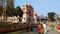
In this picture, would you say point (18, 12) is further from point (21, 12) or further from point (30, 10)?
point (30, 10)

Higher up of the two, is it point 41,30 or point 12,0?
point 12,0

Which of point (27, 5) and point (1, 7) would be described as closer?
point (1, 7)

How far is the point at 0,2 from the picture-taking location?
28797 millimetres

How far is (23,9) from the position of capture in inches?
2734

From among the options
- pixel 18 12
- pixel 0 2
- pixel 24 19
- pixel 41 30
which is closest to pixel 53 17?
pixel 18 12

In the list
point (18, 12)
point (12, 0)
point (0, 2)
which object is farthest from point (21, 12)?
point (0, 2)

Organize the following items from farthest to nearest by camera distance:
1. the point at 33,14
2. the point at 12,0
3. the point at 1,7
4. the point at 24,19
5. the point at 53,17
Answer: the point at 53,17, the point at 33,14, the point at 24,19, the point at 12,0, the point at 1,7

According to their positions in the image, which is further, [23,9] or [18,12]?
[18,12]

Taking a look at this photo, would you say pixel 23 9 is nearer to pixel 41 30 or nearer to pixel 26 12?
pixel 26 12

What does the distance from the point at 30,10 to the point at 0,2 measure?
135ft

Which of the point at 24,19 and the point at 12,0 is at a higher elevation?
the point at 12,0

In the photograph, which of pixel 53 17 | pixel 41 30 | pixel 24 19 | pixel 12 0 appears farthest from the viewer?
pixel 53 17

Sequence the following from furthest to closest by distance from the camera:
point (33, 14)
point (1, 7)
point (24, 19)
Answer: point (33, 14)
point (24, 19)
point (1, 7)

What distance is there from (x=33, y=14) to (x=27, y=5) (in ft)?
18.7
